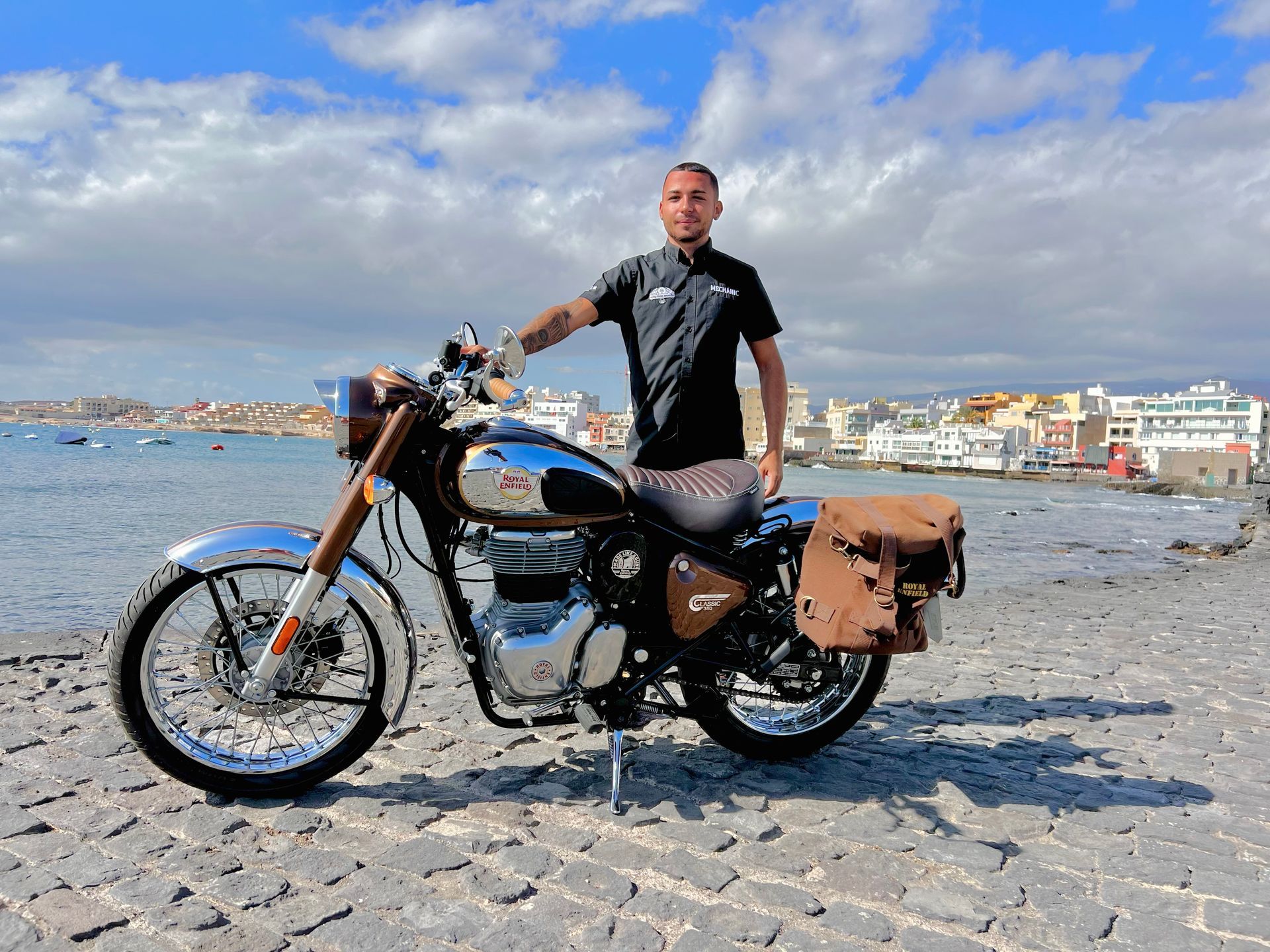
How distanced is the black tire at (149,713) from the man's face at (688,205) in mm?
2250

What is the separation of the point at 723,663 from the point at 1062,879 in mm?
1339

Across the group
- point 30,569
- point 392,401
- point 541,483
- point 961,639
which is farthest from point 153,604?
point 30,569

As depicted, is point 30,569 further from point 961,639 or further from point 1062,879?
point 1062,879

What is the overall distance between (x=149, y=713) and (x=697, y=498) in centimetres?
209

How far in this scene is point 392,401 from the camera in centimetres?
300

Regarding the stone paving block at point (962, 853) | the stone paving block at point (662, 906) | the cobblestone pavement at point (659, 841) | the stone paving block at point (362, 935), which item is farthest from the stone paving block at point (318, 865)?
the stone paving block at point (962, 853)

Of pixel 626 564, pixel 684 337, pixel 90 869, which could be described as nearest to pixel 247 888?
pixel 90 869

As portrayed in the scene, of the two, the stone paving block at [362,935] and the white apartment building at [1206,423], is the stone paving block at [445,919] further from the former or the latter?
the white apartment building at [1206,423]

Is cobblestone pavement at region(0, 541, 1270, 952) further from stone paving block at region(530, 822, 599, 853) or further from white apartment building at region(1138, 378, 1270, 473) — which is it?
white apartment building at region(1138, 378, 1270, 473)

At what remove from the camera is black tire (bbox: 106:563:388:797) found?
117 inches

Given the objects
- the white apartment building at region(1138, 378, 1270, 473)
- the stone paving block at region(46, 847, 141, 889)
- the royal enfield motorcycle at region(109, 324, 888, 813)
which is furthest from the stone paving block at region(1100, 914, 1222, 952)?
the white apartment building at region(1138, 378, 1270, 473)

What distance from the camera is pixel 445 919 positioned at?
93.3 inches

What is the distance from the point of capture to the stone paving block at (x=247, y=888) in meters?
2.41

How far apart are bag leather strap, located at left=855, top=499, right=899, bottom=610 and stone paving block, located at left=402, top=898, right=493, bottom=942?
1637 millimetres
